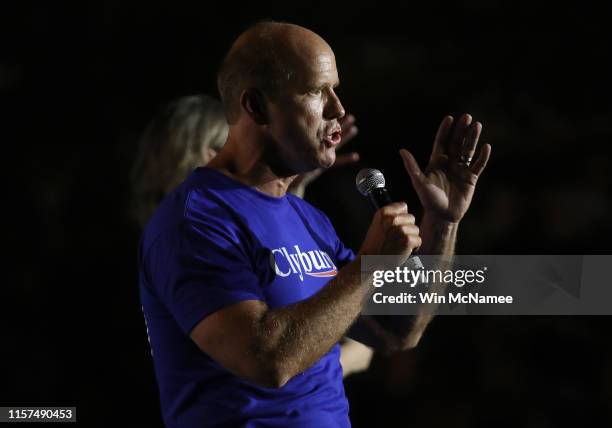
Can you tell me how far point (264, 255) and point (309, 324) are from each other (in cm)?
22

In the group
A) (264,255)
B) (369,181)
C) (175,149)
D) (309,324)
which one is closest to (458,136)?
(369,181)

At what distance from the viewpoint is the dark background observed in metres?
3.29

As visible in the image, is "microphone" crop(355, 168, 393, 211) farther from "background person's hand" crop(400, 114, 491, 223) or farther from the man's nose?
"background person's hand" crop(400, 114, 491, 223)

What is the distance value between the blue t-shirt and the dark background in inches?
57.9

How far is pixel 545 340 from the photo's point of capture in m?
3.28

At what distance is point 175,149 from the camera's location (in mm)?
2666

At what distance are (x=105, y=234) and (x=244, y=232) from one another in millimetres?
2014

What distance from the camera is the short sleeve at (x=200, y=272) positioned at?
1.46m

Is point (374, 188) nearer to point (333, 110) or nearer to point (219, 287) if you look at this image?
point (333, 110)

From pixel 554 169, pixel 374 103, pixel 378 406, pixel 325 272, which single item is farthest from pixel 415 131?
pixel 325 272

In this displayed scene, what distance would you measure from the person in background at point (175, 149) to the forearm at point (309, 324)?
1.07 metres

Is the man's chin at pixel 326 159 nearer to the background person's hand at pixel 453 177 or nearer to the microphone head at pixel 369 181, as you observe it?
the microphone head at pixel 369 181

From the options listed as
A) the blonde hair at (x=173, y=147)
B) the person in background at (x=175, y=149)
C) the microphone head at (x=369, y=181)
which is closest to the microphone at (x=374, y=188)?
the microphone head at (x=369, y=181)

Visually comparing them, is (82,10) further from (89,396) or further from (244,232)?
(244,232)
